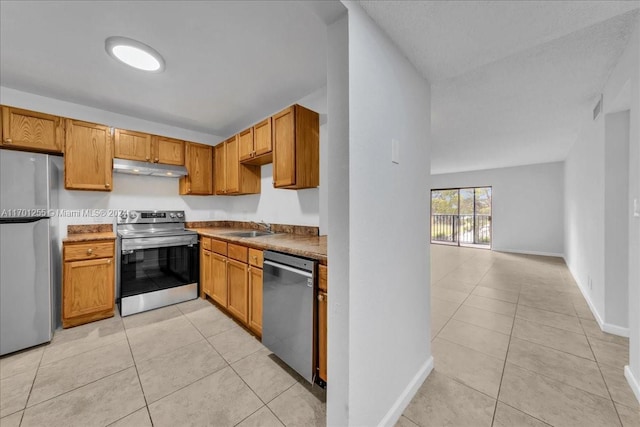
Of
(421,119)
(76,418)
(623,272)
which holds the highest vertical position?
(421,119)

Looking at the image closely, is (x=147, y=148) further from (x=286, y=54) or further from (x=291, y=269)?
(x=291, y=269)

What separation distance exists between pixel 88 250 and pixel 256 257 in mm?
1952

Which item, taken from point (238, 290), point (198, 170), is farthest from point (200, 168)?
point (238, 290)

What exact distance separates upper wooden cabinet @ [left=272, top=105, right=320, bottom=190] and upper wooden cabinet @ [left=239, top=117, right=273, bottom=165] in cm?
16

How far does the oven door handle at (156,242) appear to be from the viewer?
2.71 m

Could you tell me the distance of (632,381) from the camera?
1.59 metres

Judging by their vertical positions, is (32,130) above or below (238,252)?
above

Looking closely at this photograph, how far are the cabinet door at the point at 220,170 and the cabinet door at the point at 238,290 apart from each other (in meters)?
1.46

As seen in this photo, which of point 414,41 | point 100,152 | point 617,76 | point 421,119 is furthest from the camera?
point 100,152

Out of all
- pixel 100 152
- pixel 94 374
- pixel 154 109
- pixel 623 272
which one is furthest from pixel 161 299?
pixel 623 272

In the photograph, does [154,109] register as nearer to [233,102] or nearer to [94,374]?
[233,102]

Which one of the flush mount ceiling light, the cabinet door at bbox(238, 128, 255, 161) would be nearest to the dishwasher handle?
the cabinet door at bbox(238, 128, 255, 161)

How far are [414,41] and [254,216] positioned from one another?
2.90 metres

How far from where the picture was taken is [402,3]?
1097 mm
